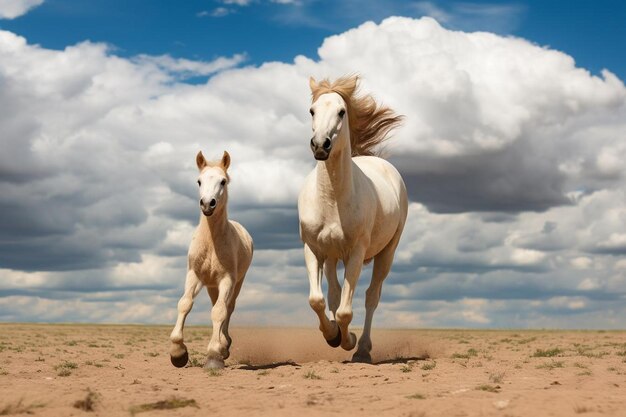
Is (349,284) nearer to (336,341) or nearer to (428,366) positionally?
(336,341)

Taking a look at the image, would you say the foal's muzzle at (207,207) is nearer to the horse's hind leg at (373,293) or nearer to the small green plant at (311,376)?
the small green plant at (311,376)

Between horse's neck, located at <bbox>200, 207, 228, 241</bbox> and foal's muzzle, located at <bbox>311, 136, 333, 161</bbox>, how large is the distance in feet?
8.65

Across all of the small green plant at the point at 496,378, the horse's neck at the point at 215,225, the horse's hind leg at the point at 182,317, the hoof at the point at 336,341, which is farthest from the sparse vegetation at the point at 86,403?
the small green plant at the point at 496,378

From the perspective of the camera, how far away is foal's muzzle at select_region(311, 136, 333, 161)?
10.2 m

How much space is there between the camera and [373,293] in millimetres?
13633

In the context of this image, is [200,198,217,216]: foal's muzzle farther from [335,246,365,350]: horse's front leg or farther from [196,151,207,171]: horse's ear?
[335,246,365,350]: horse's front leg

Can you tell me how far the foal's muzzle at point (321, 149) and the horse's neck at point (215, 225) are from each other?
264cm

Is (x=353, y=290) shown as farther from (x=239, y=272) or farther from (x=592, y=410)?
(x=592, y=410)

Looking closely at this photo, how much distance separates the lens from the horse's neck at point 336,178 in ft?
36.9

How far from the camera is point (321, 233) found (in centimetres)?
1129

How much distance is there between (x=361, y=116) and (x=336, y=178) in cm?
202

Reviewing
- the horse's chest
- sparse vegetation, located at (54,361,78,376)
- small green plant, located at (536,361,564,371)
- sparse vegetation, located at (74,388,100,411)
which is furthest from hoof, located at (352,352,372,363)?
sparse vegetation, located at (74,388,100,411)

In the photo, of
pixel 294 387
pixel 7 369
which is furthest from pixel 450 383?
pixel 7 369

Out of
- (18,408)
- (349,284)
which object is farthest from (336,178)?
(18,408)
